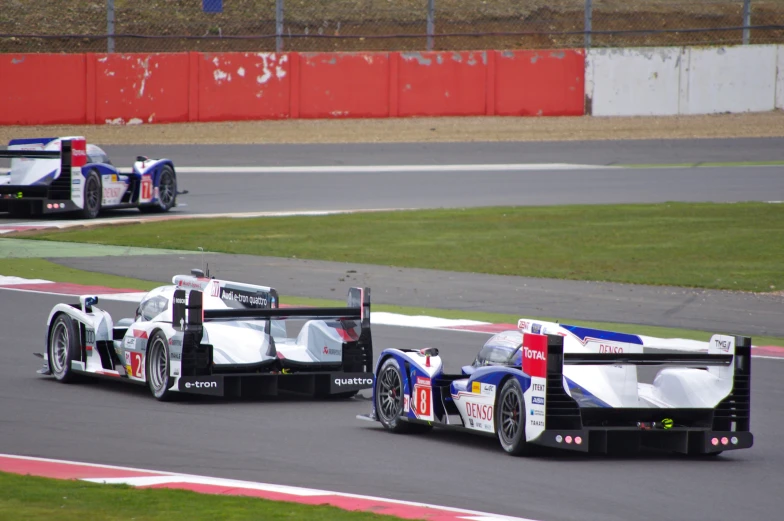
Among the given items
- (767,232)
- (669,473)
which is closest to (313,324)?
(669,473)

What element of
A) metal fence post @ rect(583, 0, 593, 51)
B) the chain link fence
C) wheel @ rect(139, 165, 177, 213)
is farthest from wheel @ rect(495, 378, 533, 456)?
metal fence post @ rect(583, 0, 593, 51)

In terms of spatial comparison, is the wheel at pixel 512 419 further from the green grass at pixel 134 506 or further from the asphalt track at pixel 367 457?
the green grass at pixel 134 506

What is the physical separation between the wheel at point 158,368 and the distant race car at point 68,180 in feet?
50.0

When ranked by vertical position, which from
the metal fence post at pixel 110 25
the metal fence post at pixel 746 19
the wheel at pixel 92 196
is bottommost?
the wheel at pixel 92 196

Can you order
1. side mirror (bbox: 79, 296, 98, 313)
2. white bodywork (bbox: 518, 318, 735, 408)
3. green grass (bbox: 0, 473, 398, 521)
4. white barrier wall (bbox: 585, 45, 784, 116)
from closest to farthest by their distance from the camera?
green grass (bbox: 0, 473, 398, 521)
white bodywork (bbox: 518, 318, 735, 408)
side mirror (bbox: 79, 296, 98, 313)
white barrier wall (bbox: 585, 45, 784, 116)

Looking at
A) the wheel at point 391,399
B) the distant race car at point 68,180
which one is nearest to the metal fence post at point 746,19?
the distant race car at point 68,180

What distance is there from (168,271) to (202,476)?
1245 cm

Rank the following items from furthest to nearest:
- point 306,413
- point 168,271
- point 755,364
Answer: point 168,271, point 755,364, point 306,413

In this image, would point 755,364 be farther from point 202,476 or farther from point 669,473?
point 202,476

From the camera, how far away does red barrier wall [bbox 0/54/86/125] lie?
123ft

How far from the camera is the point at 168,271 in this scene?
20703 millimetres

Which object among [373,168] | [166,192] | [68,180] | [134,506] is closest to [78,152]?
[68,180]

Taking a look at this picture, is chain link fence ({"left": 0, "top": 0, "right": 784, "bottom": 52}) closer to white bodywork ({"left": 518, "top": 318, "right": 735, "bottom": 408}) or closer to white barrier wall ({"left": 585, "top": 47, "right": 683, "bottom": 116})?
white barrier wall ({"left": 585, "top": 47, "right": 683, "bottom": 116})

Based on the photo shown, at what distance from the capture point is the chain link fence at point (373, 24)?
132ft
